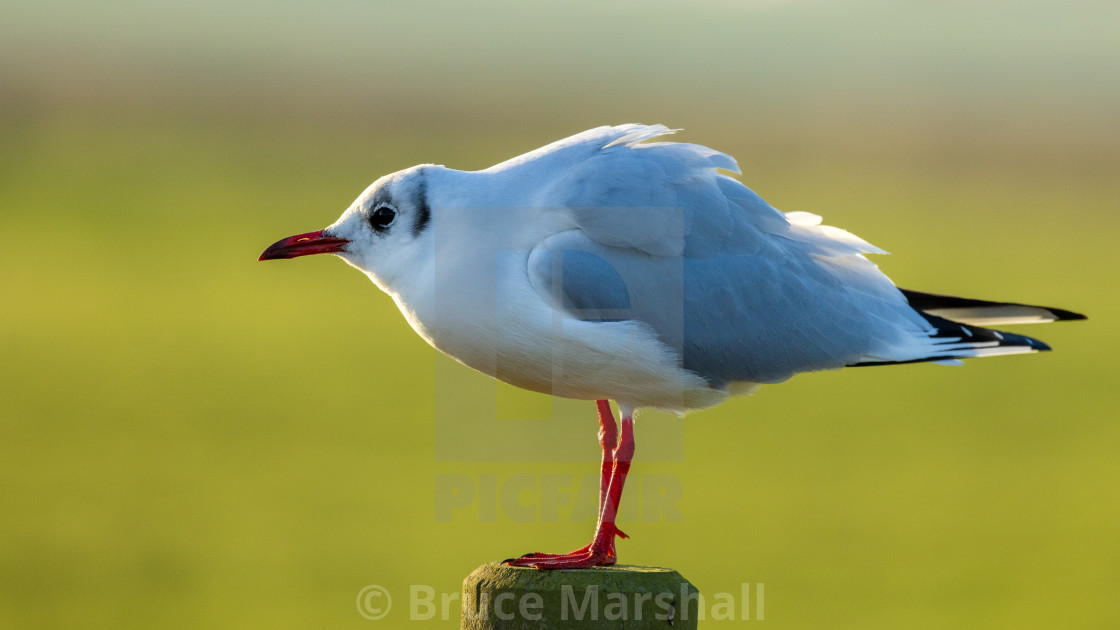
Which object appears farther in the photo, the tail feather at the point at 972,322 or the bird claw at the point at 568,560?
the tail feather at the point at 972,322

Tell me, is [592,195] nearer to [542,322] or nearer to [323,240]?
[542,322]

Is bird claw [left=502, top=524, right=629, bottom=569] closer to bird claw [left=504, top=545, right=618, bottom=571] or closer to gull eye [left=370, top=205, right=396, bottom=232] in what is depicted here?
bird claw [left=504, top=545, right=618, bottom=571]

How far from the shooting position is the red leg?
10.7 feet

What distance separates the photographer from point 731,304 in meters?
3.82

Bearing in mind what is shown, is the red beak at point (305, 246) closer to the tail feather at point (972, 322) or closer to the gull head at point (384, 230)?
the gull head at point (384, 230)

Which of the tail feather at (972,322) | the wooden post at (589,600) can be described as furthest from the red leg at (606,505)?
the tail feather at (972,322)

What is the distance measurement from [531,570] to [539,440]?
2.38 meters

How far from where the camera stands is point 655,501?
13.8 ft

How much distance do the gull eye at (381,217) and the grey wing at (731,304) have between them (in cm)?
52

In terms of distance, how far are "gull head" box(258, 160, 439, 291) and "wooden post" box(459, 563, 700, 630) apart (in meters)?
1.19

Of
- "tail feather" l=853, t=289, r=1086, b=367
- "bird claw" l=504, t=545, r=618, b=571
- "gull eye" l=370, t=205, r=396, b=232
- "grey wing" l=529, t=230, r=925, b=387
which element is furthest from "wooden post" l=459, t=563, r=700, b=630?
"tail feather" l=853, t=289, r=1086, b=367

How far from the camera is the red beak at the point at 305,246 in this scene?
3648 millimetres

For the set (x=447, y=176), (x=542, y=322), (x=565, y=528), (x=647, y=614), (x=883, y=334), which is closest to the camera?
(x=647, y=614)

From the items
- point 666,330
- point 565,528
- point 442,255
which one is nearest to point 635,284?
point 666,330
